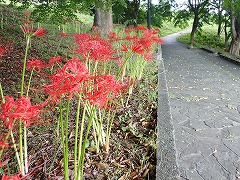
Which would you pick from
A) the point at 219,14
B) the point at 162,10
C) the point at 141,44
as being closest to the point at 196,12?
the point at 219,14

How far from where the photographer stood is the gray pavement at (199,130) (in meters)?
2.31

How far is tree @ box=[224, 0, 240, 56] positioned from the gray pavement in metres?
6.31

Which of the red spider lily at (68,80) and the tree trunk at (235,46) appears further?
the tree trunk at (235,46)

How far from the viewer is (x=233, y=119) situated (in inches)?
147

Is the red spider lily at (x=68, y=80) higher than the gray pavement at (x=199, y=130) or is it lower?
higher

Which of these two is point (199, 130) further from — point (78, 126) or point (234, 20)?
point (234, 20)

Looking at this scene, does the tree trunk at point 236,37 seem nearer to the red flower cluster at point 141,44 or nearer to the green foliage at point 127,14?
the green foliage at point 127,14

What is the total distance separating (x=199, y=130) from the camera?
3.32 meters

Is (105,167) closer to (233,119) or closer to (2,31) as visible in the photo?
(233,119)

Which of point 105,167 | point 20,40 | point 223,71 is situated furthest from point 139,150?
point 223,71

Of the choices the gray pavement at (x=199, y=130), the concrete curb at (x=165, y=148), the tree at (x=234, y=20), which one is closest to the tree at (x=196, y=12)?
the tree at (x=234, y=20)

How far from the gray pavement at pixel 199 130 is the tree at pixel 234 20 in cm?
631

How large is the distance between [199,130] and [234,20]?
11.1m

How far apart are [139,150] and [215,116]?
2070 millimetres
